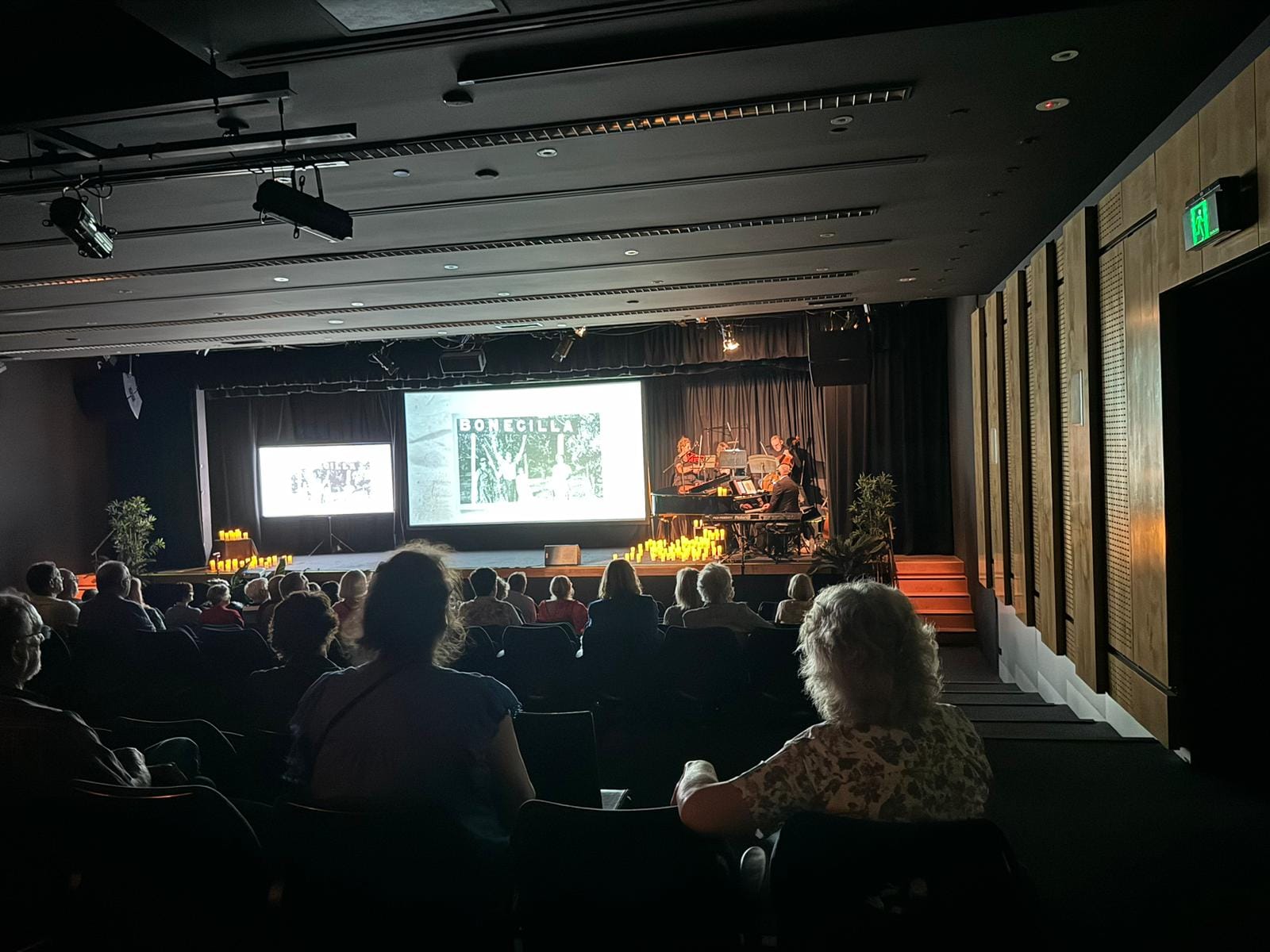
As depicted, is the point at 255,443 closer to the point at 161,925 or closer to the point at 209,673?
the point at 209,673

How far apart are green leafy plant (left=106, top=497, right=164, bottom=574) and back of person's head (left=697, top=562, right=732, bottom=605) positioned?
1167 centimetres

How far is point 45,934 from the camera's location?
9.27ft

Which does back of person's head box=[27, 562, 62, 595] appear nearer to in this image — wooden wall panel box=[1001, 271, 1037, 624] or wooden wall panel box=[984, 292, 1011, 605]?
wooden wall panel box=[1001, 271, 1037, 624]

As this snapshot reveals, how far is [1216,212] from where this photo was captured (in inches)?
128

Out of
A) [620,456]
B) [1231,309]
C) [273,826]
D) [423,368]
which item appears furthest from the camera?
[620,456]

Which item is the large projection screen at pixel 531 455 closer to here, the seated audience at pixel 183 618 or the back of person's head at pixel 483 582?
the seated audience at pixel 183 618

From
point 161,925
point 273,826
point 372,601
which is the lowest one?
point 161,925

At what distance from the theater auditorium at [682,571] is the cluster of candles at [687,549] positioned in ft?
12.2

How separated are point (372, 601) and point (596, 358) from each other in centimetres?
1203

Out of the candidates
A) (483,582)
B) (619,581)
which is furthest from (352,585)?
(619,581)

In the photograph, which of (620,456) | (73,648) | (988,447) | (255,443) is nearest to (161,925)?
(73,648)

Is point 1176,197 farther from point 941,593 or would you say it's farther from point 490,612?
point 941,593

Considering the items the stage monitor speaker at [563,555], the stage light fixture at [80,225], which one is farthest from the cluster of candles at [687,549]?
the stage light fixture at [80,225]

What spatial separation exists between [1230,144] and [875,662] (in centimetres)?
258
